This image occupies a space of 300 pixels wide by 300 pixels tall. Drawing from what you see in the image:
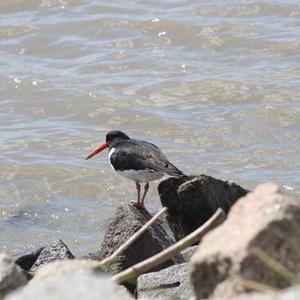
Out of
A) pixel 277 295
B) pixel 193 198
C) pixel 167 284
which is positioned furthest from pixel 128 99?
pixel 277 295

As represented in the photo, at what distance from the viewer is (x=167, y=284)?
617 centimetres

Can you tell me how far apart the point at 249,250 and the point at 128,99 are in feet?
35.2

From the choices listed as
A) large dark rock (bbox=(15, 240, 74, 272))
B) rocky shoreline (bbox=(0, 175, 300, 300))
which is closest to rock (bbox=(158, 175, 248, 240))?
large dark rock (bbox=(15, 240, 74, 272))

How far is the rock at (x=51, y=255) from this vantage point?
Answer: 7.10 meters

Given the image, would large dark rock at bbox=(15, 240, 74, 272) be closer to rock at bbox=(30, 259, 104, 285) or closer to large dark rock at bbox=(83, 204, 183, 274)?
large dark rock at bbox=(83, 204, 183, 274)

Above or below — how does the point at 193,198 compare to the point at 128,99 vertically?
above

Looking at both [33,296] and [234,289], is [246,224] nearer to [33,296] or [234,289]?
[234,289]

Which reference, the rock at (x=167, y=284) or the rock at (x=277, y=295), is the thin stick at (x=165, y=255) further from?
the rock at (x=167, y=284)

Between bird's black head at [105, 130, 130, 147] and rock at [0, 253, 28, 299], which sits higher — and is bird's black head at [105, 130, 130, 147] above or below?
below

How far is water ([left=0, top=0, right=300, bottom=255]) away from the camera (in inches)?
440

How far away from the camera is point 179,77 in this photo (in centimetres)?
1480

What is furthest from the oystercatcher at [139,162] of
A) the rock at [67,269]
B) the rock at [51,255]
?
the rock at [67,269]

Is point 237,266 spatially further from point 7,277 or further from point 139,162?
point 139,162

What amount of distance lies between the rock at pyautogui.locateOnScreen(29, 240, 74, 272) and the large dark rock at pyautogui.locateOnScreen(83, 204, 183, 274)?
348 millimetres
